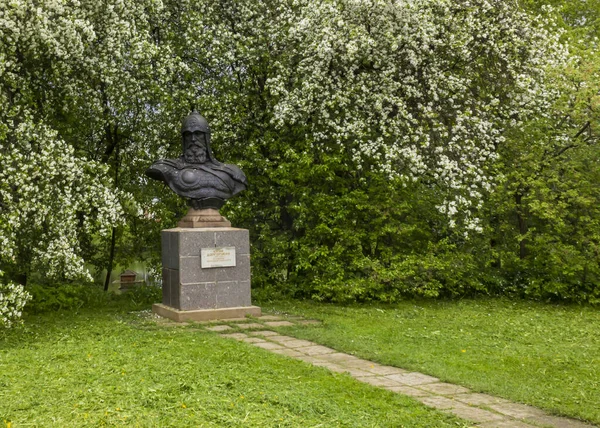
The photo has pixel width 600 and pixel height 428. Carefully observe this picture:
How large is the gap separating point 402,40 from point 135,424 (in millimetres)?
8796

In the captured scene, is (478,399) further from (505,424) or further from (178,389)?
(178,389)

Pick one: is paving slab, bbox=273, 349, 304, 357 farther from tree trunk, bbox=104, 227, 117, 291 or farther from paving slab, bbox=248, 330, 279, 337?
tree trunk, bbox=104, 227, 117, 291

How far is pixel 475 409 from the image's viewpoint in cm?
555

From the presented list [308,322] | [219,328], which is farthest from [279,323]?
[219,328]

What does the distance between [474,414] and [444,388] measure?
85cm

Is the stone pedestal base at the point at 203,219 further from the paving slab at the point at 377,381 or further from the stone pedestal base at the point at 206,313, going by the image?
the paving slab at the point at 377,381

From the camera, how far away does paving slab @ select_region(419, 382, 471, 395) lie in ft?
20.0

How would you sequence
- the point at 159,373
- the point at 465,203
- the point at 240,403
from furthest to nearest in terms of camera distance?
the point at 465,203, the point at 159,373, the point at 240,403

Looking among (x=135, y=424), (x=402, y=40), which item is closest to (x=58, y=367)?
(x=135, y=424)

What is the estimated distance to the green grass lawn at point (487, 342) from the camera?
6258 mm

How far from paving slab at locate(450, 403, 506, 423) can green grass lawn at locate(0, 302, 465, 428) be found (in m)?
0.16

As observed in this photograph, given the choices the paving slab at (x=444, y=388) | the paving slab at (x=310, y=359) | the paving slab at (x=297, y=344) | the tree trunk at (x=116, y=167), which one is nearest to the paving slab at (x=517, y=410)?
the paving slab at (x=444, y=388)

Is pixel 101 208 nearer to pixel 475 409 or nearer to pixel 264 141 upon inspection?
pixel 264 141

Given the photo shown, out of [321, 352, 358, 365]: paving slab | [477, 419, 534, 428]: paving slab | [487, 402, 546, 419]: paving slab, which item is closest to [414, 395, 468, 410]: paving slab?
[487, 402, 546, 419]: paving slab
